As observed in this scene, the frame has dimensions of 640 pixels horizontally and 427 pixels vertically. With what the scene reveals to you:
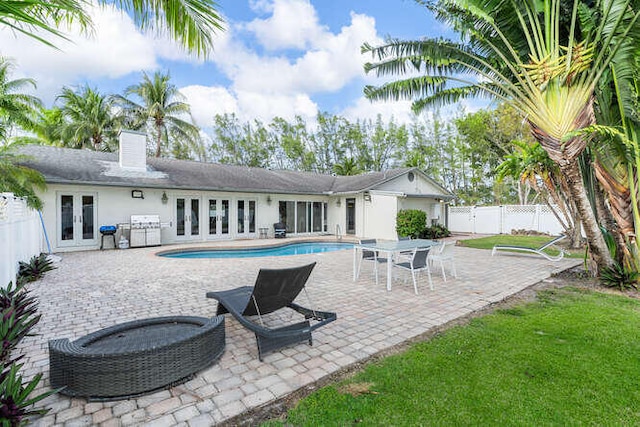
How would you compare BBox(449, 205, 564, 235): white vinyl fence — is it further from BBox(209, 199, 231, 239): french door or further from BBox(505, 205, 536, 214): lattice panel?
BBox(209, 199, 231, 239): french door

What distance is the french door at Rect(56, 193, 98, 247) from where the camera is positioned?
12.3m

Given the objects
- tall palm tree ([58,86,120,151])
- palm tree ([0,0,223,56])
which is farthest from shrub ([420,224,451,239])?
tall palm tree ([58,86,120,151])

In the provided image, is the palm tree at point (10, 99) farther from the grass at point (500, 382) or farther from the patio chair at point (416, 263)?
the grass at point (500, 382)

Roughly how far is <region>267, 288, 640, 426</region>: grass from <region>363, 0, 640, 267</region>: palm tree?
10.9 feet

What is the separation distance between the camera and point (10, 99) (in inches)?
368

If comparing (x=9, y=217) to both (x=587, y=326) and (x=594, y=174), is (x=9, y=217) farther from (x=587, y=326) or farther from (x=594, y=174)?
(x=594, y=174)

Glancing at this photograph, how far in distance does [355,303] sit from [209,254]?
941 cm

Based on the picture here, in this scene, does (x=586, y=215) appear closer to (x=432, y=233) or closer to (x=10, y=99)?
(x=432, y=233)

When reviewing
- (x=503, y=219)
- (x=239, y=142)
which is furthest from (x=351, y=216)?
(x=239, y=142)

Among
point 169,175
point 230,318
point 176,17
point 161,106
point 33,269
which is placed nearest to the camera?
point 176,17

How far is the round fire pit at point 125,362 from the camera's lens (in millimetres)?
2729

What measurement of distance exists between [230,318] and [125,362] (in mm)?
2280

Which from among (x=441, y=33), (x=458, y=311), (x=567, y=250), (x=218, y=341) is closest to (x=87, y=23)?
(x=218, y=341)

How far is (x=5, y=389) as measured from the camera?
2240mm
